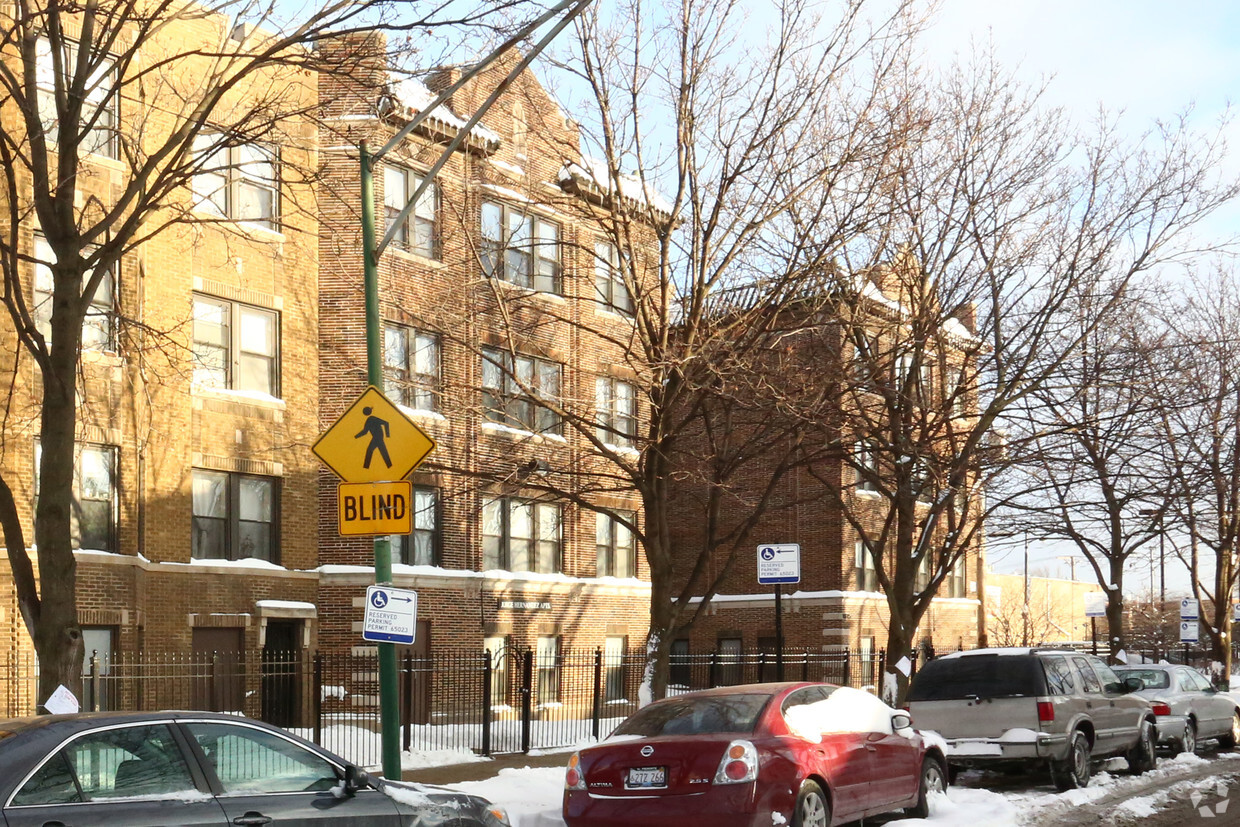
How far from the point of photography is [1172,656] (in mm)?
47094

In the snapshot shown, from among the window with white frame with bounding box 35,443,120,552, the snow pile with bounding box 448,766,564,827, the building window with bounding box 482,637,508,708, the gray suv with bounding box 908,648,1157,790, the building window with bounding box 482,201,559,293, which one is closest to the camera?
the snow pile with bounding box 448,766,564,827

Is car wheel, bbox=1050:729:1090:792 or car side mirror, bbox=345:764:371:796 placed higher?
car side mirror, bbox=345:764:371:796

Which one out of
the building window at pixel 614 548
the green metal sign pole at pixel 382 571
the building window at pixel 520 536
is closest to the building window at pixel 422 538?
the building window at pixel 520 536

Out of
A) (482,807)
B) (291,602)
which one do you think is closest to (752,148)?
(482,807)

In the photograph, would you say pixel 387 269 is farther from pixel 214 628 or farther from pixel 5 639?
pixel 5 639

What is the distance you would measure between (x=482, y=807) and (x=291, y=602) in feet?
56.3

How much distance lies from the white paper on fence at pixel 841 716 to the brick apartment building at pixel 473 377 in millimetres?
10340

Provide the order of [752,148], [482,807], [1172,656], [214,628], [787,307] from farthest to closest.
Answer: [1172,656] < [214,628] < [787,307] < [752,148] < [482,807]

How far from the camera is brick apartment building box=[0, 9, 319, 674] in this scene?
21812 mm

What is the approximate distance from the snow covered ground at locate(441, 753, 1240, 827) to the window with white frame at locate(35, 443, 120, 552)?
9050mm

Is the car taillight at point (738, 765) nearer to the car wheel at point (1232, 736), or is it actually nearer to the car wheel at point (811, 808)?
the car wheel at point (811, 808)

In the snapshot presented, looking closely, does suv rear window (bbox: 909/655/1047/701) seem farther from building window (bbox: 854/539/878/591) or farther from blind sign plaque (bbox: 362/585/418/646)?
building window (bbox: 854/539/878/591)

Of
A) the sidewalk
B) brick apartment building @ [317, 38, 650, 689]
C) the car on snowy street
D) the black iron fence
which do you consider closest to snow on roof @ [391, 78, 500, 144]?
brick apartment building @ [317, 38, 650, 689]

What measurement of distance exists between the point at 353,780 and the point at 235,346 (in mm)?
17553
